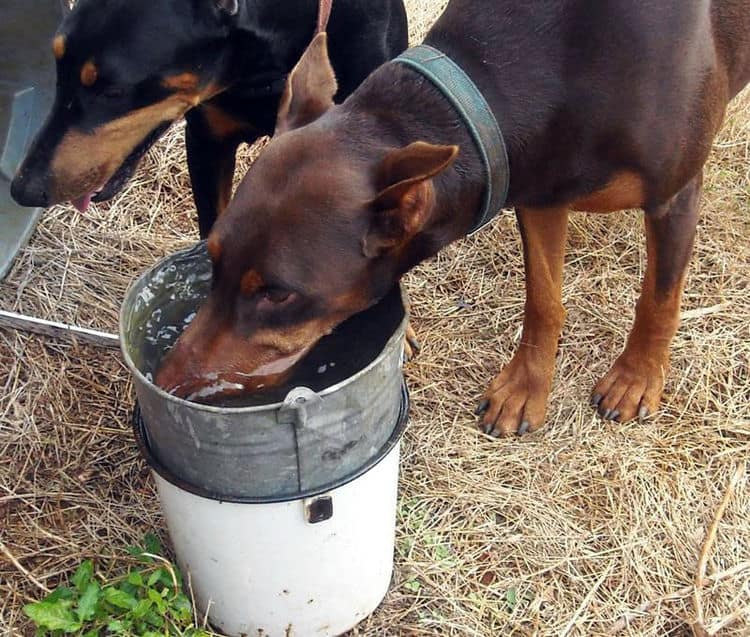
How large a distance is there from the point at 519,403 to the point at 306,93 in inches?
55.3

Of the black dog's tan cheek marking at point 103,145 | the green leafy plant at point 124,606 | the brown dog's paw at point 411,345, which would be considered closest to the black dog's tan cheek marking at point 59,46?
the black dog's tan cheek marking at point 103,145

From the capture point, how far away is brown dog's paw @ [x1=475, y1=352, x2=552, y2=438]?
10.5 feet

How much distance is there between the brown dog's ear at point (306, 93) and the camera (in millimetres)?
2297

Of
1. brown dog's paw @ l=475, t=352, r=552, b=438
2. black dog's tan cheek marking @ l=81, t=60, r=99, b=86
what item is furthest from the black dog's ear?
brown dog's paw @ l=475, t=352, r=552, b=438

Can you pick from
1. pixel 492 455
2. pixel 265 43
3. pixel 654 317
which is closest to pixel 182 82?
pixel 265 43

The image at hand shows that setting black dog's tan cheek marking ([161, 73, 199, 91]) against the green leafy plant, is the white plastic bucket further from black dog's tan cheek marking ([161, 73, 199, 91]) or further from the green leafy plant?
black dog's tan cheek marking ([161, 73, 199, 91])

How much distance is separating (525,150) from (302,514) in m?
1.05

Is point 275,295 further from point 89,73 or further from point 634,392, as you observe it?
point 634,392

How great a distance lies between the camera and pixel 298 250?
2055mm

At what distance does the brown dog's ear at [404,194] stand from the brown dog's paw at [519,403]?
1.22 metres

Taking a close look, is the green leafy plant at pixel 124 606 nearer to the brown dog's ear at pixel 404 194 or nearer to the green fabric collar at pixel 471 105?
the brown dog's ear at pixel 404 194

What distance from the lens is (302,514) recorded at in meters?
2.20

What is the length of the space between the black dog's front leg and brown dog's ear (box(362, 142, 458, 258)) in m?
1.14

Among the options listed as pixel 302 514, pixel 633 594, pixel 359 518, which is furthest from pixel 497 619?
pixel 302 514
